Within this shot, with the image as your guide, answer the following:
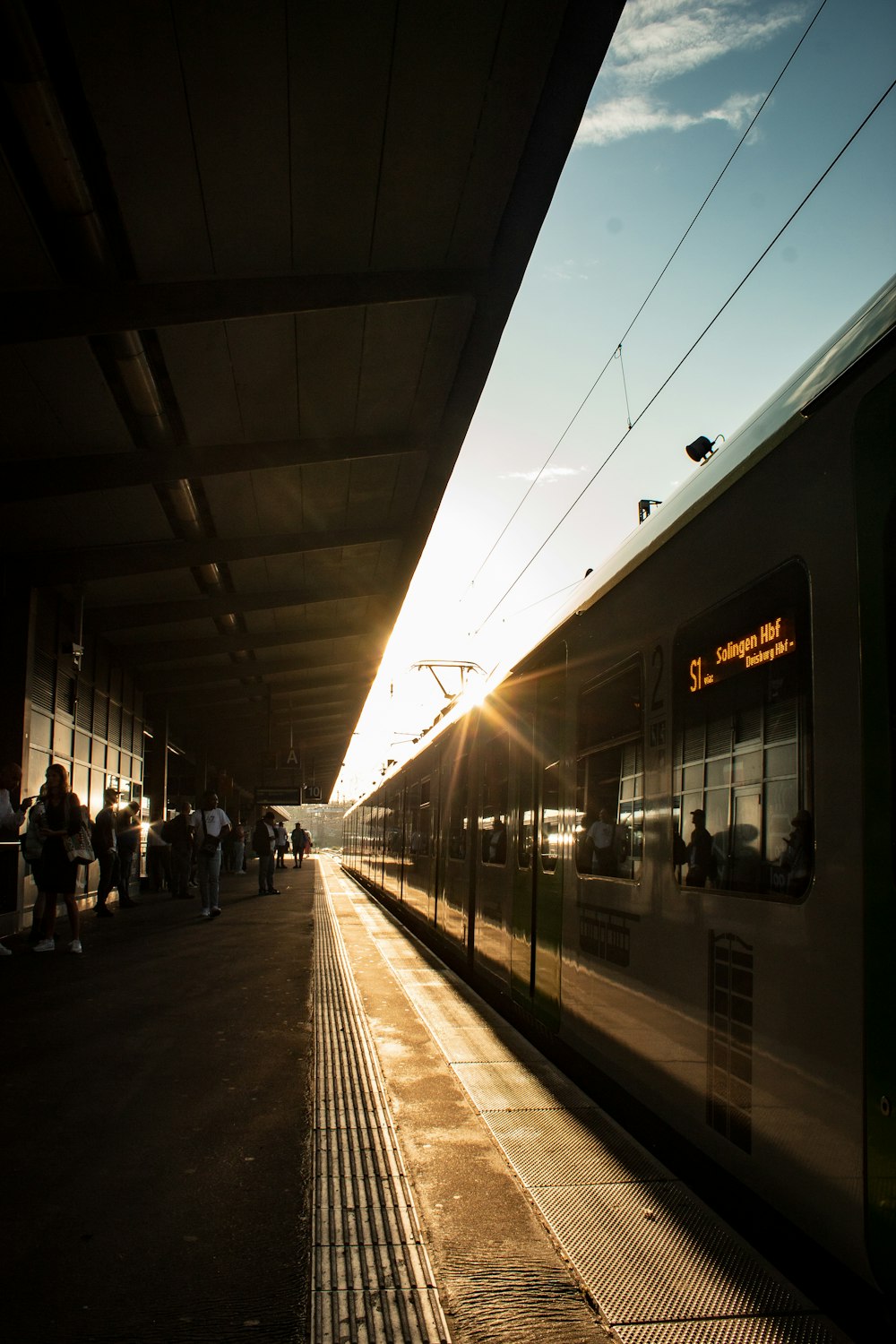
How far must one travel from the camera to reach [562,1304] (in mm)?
2719

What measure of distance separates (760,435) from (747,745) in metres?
1.02

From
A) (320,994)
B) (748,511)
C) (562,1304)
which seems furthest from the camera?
(320,994)

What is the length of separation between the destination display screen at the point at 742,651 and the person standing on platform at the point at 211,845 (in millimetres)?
10174

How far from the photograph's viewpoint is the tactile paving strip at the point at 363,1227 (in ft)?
8.59

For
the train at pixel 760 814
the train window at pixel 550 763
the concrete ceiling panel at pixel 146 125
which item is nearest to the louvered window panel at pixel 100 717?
the concrete ceiling panel at pixel 146 125

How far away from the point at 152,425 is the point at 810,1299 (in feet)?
27.5

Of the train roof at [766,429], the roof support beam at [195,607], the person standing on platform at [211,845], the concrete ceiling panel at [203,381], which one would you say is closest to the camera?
the train roof at [766,429]

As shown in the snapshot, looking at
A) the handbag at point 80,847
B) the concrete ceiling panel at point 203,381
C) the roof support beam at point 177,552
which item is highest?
the concrete ceiling panel at point 203,381

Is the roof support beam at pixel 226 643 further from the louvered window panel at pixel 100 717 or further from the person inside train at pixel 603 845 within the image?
the person inside train at pixel 603 845

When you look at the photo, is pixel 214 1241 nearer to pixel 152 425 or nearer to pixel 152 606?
pixel 152 425

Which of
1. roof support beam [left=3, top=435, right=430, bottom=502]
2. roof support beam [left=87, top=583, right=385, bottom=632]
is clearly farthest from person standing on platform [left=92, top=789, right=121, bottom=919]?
roof support beam [left=3, top=435, right=430, bottom=502]

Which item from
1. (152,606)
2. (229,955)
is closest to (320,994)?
(229,955)

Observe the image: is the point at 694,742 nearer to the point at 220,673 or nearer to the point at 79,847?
the point at 79,847

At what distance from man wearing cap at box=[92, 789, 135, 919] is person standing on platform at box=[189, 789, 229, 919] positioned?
111cm
